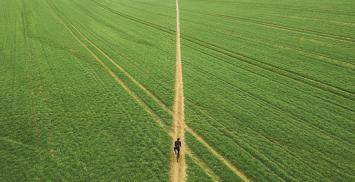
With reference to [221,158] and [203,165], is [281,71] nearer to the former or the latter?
[221,158]

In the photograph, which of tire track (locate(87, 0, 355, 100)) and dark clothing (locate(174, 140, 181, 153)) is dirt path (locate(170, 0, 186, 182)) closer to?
dark clothing (locate(174, 140, 181, 153))

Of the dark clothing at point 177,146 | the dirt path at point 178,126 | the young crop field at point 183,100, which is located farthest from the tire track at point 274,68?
the dark clothing at point 177,146

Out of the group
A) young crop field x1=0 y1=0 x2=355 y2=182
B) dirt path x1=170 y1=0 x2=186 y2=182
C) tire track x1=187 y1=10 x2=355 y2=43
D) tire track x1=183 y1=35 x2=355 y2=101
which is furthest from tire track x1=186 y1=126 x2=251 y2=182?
tire track x1=187 y1=10 x2=355 y2=43

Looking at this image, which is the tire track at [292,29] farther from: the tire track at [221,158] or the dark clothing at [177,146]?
the dark clothing at [177,146]

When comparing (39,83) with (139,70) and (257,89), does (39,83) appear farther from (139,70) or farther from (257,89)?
(257,89)

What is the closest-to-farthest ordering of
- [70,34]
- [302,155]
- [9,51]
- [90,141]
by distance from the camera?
[302,155] → [90,141] → [9,51] → [70,34]

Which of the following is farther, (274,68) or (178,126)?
(274,68)

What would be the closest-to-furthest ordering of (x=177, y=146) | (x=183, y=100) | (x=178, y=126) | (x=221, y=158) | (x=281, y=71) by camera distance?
(x=177, y=146), (x=221, y=158), (x=178, y=126), (x=183, y=100), (x=281, y=71)

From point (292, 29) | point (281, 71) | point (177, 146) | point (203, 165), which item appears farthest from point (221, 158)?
point (292, 29)

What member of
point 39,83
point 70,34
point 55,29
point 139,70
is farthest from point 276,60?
point 55,29
